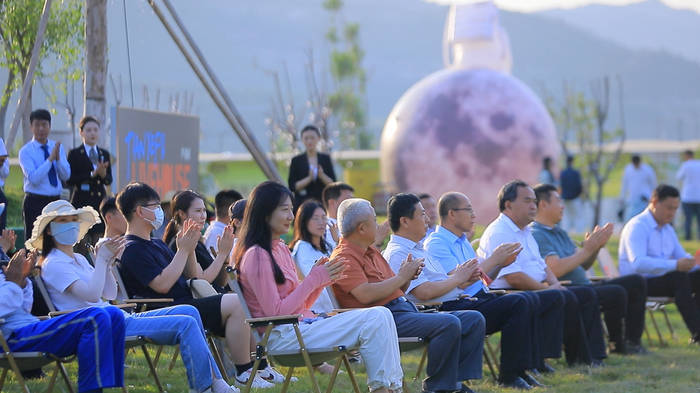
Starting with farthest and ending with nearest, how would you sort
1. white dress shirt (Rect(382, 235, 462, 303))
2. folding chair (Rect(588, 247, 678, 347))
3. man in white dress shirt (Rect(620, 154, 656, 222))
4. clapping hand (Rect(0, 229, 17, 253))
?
man in white dress shirt (Rect(620, 154, 656, 222))
folding chair (Rect(588, 247, 678, 347))
white dress shirt (Rect(382, 235, 462, 303))
clapping hand (Rect(0, 229, 17, 253))

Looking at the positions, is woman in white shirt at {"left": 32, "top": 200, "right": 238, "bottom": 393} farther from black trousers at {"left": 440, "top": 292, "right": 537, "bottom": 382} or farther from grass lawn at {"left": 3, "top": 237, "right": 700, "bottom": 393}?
black trousers at {"left": 440, "top": 292, "right": 537, "bottom": 382}

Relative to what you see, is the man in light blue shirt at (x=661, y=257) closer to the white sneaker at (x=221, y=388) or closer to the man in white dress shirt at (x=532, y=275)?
the man in white dress shirt at (x=532, y=275)

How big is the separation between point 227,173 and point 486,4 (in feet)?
84.0

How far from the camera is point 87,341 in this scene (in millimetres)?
5973

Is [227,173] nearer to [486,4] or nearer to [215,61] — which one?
[486,4]

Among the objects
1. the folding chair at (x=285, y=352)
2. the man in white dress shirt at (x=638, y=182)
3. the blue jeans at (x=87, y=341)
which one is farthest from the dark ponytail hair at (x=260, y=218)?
the man in white dress shirt at (x=638, y=182)

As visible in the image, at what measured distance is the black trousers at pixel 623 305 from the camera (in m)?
10.2

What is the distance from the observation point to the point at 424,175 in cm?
2053

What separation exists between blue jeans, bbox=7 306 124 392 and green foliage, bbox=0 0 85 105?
5.22 m

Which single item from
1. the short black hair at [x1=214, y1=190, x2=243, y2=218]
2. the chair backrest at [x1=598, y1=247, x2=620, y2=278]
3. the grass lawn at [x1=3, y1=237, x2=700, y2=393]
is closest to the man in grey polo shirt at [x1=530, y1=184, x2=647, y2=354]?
the grass lawn at [x1=3, y1=237, x2=700, y2=393]

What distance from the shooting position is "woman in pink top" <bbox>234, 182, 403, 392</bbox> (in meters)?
6.35

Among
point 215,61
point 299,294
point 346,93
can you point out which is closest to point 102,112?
point 299,294

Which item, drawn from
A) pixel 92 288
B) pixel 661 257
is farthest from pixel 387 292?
pixel 661 257

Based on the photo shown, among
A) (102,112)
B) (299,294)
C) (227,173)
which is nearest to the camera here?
(299,294)
